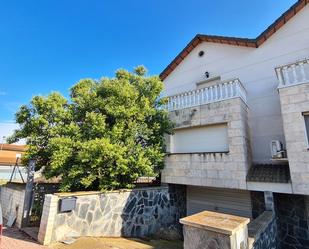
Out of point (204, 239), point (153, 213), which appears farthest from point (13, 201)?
point (204, 239)

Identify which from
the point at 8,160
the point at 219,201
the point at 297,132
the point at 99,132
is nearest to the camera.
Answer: the point at 297,132

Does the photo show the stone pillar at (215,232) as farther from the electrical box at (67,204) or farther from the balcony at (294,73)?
the balcony at (294,73)

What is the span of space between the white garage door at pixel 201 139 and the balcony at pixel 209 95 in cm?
125

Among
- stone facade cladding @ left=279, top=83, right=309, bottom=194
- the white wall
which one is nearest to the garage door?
the white wall

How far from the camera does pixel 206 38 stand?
41.1 feet

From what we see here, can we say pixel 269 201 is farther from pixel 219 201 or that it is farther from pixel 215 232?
pixel 215 232

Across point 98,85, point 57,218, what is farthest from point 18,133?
point 57,218

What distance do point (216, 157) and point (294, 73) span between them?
4.32 meters

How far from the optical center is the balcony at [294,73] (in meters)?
7.25

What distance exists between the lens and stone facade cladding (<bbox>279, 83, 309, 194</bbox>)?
21.7 feet

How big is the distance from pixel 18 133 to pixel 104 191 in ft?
16.5

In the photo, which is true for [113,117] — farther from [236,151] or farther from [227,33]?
[227,33]

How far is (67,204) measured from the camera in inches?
253

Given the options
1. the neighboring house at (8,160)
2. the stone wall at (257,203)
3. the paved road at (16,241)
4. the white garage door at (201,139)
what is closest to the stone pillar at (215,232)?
the paved road at (16,241)
